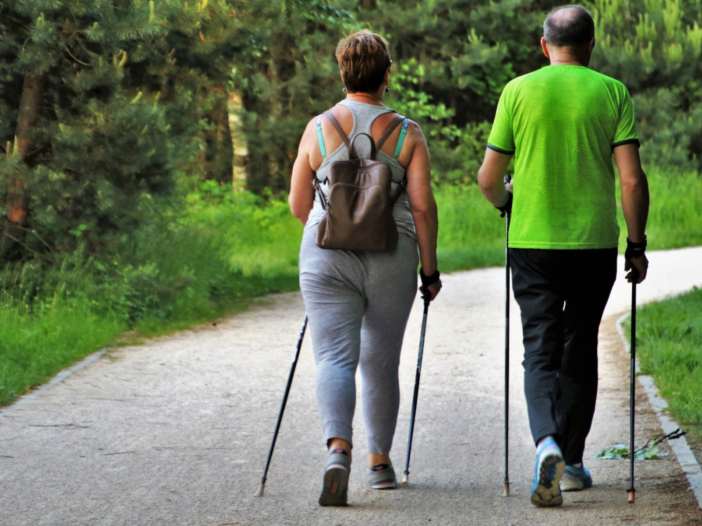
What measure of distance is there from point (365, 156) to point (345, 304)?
628 mm

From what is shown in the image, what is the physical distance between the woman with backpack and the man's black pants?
0.46 m

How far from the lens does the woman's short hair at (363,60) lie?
436 cm

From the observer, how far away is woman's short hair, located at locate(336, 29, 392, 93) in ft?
14.3

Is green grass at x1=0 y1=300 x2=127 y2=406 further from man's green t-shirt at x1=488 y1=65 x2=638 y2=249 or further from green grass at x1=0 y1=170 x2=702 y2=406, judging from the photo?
man's green t-shirt at x1=488 y1=65 x2=638 y2=249

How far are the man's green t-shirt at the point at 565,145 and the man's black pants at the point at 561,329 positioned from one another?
10 centimetres

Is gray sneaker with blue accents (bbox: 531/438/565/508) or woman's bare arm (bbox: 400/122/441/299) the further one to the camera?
woman's bare arm (bbox: 400/122/441/299)

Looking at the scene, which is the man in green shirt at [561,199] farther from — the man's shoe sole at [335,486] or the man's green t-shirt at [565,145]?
the man's shoe sole at [335,486]

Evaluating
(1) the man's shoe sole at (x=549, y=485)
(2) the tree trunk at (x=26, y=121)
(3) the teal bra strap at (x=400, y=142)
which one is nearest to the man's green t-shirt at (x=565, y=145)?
(3) the teal bra strap at (x=400, y=142)

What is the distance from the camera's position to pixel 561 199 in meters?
4.41

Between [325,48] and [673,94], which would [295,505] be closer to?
[325,48]

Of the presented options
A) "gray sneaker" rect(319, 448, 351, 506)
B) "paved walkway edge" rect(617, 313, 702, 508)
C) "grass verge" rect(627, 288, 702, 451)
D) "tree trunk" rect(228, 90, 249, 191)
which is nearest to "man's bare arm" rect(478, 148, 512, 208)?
"gray sneaker" rect(319, 448, 351, 506)

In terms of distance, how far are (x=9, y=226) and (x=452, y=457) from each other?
5788mm

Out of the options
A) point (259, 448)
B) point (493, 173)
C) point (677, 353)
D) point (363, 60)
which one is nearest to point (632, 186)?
point (493, 173)

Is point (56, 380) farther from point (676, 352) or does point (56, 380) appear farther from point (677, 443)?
point (676, 352)
